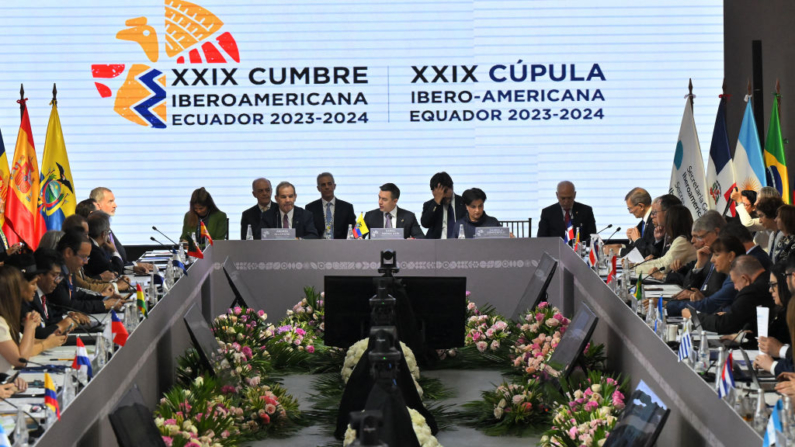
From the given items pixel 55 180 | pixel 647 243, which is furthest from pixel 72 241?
pixel 647 243

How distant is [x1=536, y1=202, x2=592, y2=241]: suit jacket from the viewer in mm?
8672

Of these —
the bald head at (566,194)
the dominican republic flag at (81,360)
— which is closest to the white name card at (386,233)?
the bald head at (566,194)

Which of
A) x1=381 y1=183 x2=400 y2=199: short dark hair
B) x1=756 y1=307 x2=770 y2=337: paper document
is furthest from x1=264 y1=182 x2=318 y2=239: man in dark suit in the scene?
x1=756 y1=307 x2=770 y2=337: paper document

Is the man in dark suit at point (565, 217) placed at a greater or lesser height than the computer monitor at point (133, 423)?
greater

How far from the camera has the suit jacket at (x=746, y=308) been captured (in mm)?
5062

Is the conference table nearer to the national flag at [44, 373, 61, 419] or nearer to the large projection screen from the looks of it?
the national flag at [44, 373, 61, 419]

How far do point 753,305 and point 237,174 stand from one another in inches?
248

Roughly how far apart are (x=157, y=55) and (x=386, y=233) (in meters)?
3.56

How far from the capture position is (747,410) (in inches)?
129

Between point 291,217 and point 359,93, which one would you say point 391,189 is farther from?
point 359,93

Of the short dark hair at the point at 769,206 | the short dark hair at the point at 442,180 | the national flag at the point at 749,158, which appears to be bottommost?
the short dark hair at the point at 769,206

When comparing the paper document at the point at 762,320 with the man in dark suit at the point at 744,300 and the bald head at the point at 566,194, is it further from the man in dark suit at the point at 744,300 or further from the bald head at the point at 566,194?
the bald head at the point at 566,194

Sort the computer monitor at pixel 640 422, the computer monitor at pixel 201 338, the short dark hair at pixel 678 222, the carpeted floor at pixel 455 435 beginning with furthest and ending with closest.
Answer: the short dark hair at pixel 678 222
the computer monitor at pixel 201 338
the carpeted floor at pixel 455 435
the computer monitor at pixel 640 422

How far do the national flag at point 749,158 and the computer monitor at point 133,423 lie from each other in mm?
6326
